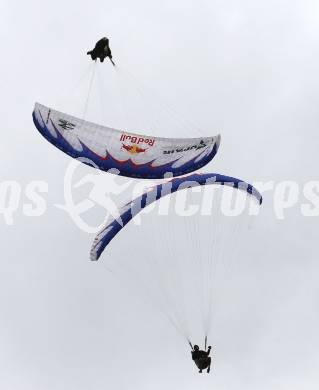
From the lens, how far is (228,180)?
1405 inches

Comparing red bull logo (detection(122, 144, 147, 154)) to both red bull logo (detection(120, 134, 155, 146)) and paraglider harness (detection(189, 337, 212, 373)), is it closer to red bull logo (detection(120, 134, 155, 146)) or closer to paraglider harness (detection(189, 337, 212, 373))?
red bull logo (detection(120, 134, 155, 146))

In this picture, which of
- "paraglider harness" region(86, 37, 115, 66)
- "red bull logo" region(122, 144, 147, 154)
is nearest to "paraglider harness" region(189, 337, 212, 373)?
"red bull logo" region(122, 144, 147, 154)

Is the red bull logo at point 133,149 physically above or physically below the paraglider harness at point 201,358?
above

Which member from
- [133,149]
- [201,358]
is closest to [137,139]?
[133,149]

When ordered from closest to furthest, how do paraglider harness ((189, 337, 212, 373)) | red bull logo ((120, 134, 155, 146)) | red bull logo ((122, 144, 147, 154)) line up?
paraglider harness ((189, 337, 212, 373)) < red bull logo ((122, 144, 147, 154)) < red bull logo ((120, 134, 155, 146))

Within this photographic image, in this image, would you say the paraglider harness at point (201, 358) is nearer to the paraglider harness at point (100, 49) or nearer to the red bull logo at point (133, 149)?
the red bull logo at point (133, 149)

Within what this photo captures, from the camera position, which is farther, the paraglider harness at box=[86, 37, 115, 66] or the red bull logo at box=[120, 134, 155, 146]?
the red bull logo at box=[120, 134, 155, 146]

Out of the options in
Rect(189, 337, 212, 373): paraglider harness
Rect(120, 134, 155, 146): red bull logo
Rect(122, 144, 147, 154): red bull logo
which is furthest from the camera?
Rect(120, 134, 155, 146): red bull logo

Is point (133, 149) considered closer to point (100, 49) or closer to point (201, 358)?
point (100, 49)

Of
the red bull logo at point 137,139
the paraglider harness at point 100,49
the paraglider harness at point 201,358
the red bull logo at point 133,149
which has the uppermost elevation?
the paraglider harness at point 100,49

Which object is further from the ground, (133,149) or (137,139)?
(137,139)

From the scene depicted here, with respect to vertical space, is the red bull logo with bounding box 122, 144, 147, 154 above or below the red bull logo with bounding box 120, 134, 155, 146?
below

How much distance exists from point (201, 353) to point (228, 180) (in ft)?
27.6

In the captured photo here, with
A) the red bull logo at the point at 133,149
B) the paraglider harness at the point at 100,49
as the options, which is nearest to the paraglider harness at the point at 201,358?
the red bull logo at the point at 133,149
